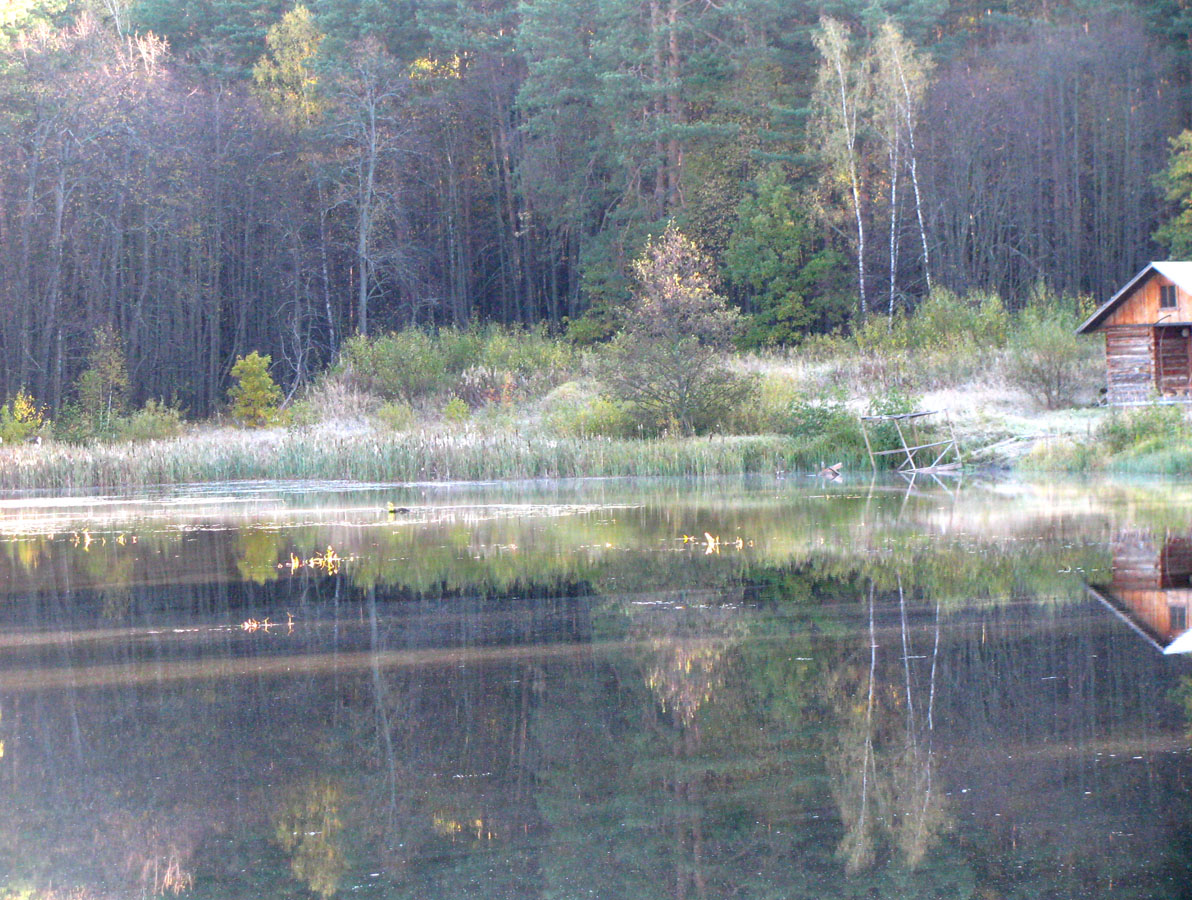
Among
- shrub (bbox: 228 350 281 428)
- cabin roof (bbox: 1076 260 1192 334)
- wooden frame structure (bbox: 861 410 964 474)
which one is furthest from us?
shrub (bbox: 228 350 281 428)

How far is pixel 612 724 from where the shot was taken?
686 centimetres

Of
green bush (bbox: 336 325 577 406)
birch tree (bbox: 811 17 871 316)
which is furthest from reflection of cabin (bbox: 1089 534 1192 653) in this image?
birch tree (bbox: 811 17 871 316)

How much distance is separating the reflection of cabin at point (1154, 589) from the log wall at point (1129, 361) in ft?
63.2

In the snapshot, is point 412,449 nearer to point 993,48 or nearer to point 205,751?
point 205,751

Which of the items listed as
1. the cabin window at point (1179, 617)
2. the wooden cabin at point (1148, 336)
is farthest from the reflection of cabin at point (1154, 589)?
the wooden cabin at point (1148, 336)

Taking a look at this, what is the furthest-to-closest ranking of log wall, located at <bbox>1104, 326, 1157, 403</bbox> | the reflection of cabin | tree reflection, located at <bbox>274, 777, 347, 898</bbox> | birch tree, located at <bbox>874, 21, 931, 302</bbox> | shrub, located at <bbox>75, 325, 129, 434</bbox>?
birch tree, located at <bbox>874, 21, 931, 302</bbox>
shrub, located at <bbox>75, 325, 129, 434</bbox>
log wall, located at <bbox>1104, 326, 1157, 403</bbox>
the reflection of cabin
tree reflection, located at <bbox>274, 777, 347, 898</bbox>

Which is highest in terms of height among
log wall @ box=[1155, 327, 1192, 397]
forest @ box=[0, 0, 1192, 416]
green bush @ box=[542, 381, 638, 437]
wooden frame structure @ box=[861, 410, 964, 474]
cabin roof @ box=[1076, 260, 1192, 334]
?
forest @ box=[0, 0, 1192, 416]

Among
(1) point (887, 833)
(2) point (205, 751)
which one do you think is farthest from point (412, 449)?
(1) point (887, 833)

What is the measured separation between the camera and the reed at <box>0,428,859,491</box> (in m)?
27.8

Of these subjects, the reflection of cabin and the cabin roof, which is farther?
the cabin roof

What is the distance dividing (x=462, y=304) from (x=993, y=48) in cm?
2255

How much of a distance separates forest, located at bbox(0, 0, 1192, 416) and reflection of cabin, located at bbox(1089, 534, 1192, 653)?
1264 inches

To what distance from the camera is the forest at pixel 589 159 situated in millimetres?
44438

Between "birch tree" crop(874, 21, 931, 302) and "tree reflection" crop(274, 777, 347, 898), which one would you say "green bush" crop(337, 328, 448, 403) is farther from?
"tree reflection" crop(274, 777, 347, 898)
